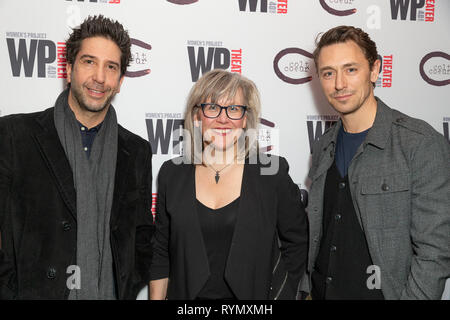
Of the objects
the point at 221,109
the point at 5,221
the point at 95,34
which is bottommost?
the point at 5,221

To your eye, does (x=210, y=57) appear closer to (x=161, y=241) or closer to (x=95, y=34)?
(x=95, y=34)

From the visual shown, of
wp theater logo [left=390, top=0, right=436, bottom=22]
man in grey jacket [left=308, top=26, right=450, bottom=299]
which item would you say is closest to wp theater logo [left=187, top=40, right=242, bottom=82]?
man in grey jacket [left=308, top=26, right=450, bottom=299]

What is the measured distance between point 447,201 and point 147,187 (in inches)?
57.4

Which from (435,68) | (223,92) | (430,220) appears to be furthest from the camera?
(435,68)

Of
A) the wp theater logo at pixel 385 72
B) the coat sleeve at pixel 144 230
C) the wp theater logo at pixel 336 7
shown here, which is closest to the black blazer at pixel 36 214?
the coat sleeve at pixel 144 230

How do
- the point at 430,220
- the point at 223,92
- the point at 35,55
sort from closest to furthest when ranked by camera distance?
the point at 430,220
the point at 223,92
the point at 35,55

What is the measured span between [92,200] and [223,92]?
840 millimetres

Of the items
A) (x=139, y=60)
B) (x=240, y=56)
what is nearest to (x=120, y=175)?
(x=139, y=60)

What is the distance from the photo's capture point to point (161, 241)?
202cm

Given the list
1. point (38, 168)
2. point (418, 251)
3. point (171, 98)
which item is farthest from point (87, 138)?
point (418, 251)

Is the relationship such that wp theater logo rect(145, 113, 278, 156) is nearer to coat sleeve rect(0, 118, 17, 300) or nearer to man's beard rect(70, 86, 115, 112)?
man's beard rect(70, 86, 115, 112)

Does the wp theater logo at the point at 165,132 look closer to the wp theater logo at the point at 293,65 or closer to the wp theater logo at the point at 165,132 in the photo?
the wp theater logo at the point at 165,132

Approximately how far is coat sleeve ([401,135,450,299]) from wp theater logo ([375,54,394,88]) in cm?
106
